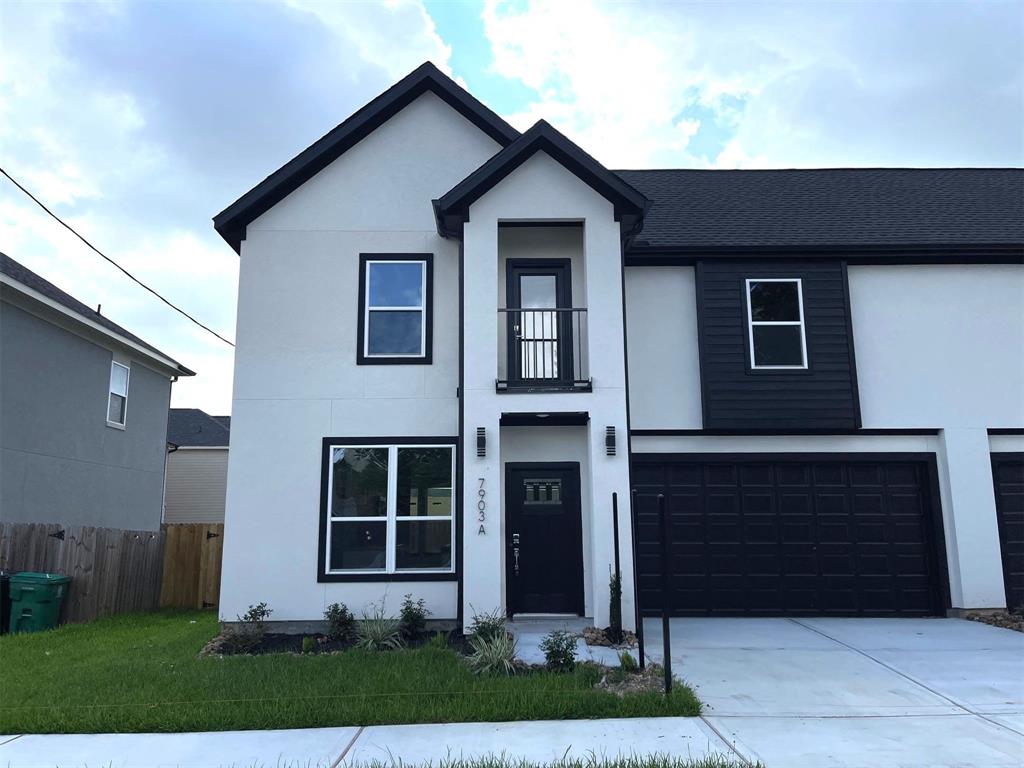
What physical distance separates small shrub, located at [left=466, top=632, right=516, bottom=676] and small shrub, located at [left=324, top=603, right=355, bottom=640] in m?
2.19

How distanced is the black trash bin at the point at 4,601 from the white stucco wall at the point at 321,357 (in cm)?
380

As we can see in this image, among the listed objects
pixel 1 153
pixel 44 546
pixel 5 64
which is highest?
pixel 5 64

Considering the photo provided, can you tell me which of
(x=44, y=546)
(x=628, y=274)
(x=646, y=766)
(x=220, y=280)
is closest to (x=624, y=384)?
(x=628, y=274)

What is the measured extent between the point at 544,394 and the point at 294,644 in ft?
15.3

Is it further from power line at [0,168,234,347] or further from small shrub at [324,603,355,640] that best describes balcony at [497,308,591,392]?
power line at [0,168,234,347]

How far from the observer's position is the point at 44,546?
37.5 ft

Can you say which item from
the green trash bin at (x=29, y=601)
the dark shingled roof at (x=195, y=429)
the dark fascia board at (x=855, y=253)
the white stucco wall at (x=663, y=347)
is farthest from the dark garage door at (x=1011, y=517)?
the dark shingled roof at (x=195, y=429)

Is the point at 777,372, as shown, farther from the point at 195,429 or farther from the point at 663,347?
the point at 195,429

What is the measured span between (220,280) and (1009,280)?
17.6 m

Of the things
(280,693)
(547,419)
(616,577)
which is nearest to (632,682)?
(616,577)

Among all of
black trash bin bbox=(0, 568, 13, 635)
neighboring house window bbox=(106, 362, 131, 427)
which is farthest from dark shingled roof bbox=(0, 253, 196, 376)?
black trash bin bbox=(0, 568, 13, 635)

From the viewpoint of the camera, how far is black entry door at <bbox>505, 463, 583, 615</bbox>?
9906 mm

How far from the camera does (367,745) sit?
18.0 ft

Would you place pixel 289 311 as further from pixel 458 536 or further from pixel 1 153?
pixel 1 153
